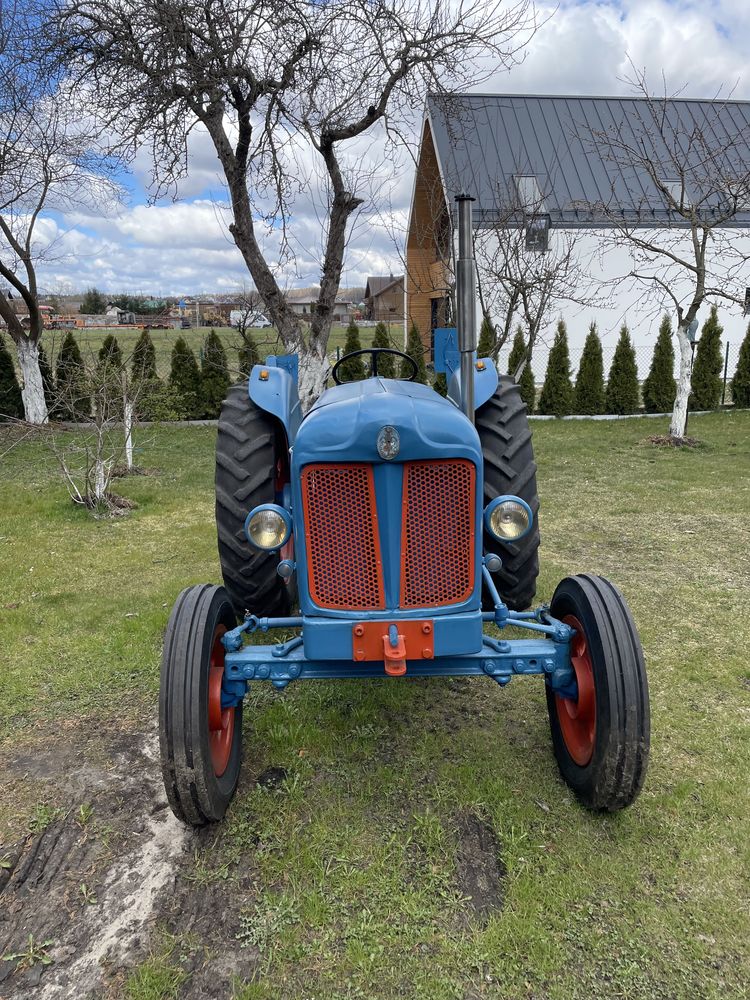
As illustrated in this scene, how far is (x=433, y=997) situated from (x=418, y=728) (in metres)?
1.24

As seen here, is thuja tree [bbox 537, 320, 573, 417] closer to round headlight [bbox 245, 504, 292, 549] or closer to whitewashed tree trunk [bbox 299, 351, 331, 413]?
whitewashed tree trunk [bbox 299, 351, 331, 413]

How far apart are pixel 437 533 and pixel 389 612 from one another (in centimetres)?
31

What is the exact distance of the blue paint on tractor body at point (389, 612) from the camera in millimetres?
2311

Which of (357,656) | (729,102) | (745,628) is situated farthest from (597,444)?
(729,102)

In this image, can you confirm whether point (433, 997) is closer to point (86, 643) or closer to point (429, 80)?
point (86, 643)

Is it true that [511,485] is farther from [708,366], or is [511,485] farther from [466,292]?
[708,366]

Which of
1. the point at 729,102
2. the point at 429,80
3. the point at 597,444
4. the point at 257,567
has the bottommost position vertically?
the point at 597,444

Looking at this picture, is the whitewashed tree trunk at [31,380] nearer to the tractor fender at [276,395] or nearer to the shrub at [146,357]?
the shrub at [146,357]

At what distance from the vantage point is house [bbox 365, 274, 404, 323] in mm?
17625

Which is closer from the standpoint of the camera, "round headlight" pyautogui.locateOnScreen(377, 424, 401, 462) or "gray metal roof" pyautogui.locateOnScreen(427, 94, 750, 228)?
"round headlight" pyautogui.locateOnScreen(377, 424, 401, 462)

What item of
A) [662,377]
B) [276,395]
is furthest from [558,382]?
[276,395]

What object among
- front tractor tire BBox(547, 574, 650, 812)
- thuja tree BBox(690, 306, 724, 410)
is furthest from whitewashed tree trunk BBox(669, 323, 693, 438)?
front tractor tire BBox(547, 574, 650, 812)

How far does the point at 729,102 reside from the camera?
60.5 feet

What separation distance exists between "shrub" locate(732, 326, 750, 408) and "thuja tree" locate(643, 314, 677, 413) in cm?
147
